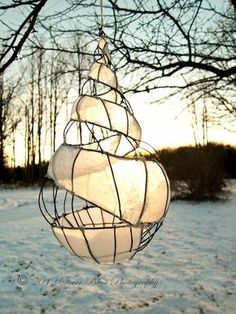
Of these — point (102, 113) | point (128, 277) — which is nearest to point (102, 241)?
point (102, 113)

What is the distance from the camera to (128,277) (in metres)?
5.12

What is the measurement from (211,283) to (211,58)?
9.41 ft

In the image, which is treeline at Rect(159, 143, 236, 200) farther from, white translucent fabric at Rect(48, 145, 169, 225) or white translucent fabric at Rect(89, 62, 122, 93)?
white translucent fabric at Rect(48, 145, 169, 225)

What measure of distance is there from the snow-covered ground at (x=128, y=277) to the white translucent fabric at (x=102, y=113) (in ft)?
10.6

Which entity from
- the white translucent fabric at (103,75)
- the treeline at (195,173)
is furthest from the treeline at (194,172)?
the white translucent fabric at (103,75)

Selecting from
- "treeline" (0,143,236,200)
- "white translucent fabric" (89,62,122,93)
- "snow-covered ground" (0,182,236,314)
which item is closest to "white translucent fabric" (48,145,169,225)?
"white translucent fabric" (89,62,122,93)

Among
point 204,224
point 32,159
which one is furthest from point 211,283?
point 32,159

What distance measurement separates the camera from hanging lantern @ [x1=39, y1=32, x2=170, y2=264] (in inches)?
50.3

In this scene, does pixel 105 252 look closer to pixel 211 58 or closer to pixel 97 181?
pixel 97 181

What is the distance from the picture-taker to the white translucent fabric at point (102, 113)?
1393 mm

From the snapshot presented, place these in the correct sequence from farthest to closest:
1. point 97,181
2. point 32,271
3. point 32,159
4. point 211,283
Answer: point 32,159
point 32,271
point 211,283
point 97,181

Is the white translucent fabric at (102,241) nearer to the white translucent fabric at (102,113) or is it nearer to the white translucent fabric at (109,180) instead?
the white translucent fabric at (109,180)

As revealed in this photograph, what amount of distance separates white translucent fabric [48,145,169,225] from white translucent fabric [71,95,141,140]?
0.15 meters

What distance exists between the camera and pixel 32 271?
17.4ft
